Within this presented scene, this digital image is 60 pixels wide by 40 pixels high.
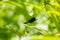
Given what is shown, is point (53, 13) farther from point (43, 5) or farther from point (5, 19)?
point (5, 19)

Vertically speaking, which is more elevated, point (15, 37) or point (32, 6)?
point (32, 6)

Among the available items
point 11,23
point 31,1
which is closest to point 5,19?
point 11,23

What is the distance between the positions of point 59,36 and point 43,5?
135 millimetres

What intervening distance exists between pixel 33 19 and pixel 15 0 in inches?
3.3

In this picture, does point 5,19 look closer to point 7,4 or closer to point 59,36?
point 7,4

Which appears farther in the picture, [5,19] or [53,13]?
[53,13]

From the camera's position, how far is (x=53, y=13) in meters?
0.61

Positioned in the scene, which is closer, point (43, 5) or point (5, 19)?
point (5, 19)

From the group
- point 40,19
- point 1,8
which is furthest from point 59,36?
point 1,8

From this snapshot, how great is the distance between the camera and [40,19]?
590 millimetres

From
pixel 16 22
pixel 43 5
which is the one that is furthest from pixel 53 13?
pixel 16 22

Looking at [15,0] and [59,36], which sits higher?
[15,0]

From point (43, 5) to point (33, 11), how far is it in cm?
7

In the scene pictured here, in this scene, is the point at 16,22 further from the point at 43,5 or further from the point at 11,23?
the point at 43,5
